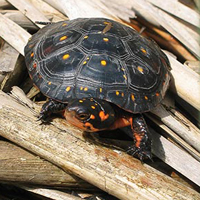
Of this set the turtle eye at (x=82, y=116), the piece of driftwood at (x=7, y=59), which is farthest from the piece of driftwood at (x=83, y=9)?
the turtle eye at (x=82, y=116)

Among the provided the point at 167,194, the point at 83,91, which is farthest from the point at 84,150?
the point at 167,194

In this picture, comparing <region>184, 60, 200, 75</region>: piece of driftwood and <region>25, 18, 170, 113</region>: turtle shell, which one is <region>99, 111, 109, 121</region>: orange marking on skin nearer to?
<region>25, 18, 170, 113</region>: turtle shell

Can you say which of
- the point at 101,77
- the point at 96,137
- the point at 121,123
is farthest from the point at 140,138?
the point at 101,77

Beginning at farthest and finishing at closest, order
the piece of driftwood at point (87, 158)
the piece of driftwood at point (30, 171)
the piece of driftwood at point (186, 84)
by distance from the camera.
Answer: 1. the piece of driftwood at point (186, 84)
2. the piece of driftwood at point (30, 171)
3. the piece of driftwood at point (87, 158)

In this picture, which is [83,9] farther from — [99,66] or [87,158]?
[87,158]

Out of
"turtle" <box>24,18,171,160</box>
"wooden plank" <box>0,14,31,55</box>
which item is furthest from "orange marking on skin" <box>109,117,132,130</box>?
"wooden plank" <box>0,14,31,55</box>

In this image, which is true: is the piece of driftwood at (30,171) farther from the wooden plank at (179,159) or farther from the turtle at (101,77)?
the wooden plank at (179,159)
